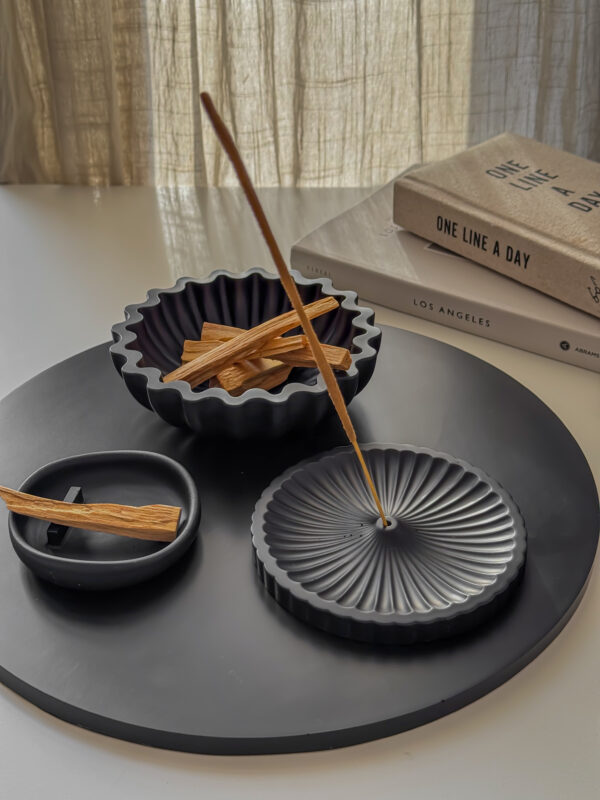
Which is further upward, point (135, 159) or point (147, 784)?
point (135, 159)

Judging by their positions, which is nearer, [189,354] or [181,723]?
[181,723]

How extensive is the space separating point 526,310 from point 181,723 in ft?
1.63

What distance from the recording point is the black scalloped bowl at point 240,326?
58 cm

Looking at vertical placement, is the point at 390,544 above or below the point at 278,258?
below

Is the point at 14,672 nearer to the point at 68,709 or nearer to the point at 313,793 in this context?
the point at 68,709

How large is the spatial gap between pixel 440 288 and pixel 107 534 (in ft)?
1.36

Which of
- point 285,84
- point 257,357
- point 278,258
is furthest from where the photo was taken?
point 285,84

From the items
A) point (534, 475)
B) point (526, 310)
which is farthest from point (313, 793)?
point (526, 310)

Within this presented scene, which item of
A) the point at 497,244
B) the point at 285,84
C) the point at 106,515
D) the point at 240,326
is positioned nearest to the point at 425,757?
the point at 106,515

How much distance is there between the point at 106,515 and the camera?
0.53 meters

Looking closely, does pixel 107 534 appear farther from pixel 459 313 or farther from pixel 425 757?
pixel 459 313

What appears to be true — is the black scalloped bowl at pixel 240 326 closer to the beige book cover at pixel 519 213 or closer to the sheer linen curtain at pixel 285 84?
the beige book cover at pixel 519 213

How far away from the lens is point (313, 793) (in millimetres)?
441

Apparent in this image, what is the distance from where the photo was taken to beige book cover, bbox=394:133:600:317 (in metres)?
0.80
